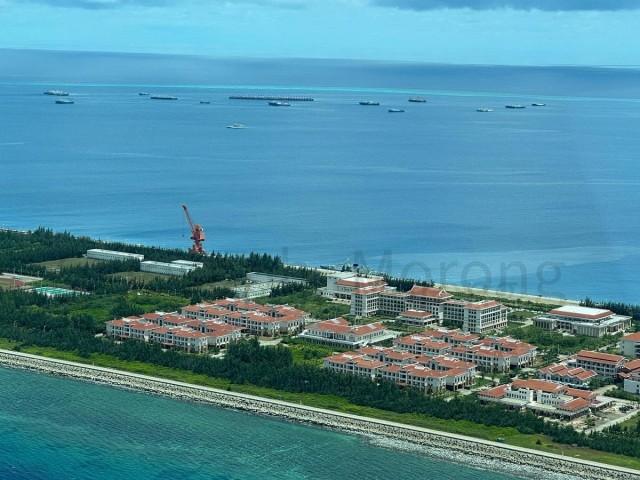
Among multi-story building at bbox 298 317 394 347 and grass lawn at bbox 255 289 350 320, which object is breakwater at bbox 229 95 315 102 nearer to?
grass lawn at bbox 255 289 350 320

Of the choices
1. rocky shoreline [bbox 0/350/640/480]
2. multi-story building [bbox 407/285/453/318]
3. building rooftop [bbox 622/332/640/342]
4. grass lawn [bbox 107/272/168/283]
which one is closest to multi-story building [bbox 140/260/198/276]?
grass lawn [bbox 107/272/168/283]

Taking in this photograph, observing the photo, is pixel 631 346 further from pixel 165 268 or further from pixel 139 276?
pixel 139 276

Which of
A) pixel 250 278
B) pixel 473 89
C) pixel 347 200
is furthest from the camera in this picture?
pixel 473 89

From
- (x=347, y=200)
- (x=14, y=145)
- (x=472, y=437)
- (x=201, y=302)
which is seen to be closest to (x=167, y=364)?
(x=201, y=302)

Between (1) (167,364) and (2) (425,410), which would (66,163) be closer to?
(1) (167,364)

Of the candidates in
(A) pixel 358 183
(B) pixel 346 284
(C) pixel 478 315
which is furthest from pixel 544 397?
(A) pixel 358 183
